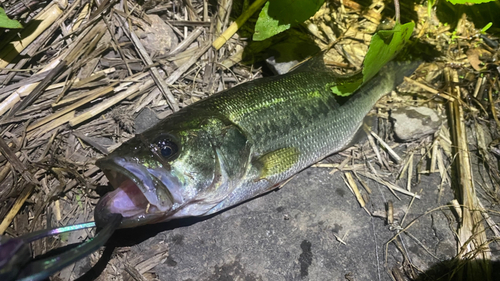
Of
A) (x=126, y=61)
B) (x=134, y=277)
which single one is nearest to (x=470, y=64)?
(x=126, y=61)

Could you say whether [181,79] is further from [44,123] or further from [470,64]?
[470,64]

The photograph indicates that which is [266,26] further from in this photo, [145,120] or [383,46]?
[145,120]

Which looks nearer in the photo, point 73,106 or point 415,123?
point 73,106

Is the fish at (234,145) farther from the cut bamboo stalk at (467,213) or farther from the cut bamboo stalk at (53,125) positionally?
the cut bamboo stalk at (53,125)

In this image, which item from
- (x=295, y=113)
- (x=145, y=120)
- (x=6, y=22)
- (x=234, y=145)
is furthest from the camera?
(x=145, y=120)

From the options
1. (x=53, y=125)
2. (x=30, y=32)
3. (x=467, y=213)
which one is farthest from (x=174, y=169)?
(x=467, y=213)

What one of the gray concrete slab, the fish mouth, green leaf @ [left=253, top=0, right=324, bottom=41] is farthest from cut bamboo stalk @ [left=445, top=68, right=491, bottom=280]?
the fish mouth

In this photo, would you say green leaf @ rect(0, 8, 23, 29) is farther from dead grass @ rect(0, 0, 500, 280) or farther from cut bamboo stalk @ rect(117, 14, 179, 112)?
cut bamboo stalk @ rect(117, 14, 179, 112)
